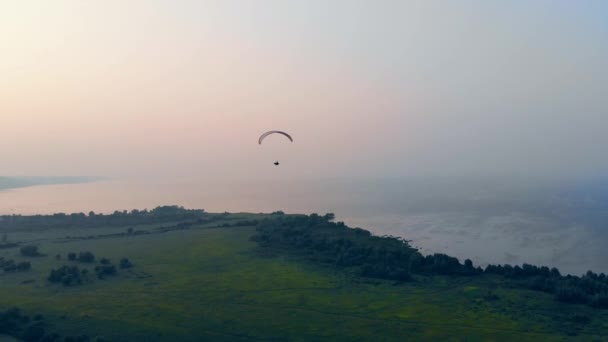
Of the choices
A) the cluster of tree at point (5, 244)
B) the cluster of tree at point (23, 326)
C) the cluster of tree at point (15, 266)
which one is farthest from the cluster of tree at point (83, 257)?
the cluster of tree at point (23, 326)

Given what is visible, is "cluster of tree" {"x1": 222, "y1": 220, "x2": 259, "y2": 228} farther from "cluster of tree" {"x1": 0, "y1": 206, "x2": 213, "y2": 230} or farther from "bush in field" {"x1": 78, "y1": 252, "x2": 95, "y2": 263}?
"bush in field" {"x1": 78, "y1": 252, "x2": 95, "y2": 263}

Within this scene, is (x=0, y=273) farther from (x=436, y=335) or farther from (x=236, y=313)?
(x=436, y=335)

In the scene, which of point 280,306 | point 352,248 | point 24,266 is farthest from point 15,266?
point 352,248

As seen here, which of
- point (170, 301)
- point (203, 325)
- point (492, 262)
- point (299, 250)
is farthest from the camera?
point (299, 250)

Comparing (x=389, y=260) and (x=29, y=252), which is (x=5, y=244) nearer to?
(x=29, y=252)

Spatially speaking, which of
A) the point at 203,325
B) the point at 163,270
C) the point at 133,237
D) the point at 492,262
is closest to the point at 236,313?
the point at 203,325

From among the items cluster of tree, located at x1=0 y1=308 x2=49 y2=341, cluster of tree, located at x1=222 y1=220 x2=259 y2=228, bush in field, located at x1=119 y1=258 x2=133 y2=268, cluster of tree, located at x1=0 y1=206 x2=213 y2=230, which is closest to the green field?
bush in field, located at x1=119 y1=258 x2=133 y2=268

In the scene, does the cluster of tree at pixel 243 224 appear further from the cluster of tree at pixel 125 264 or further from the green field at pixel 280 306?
the cluster of tree at pixel 125 264
